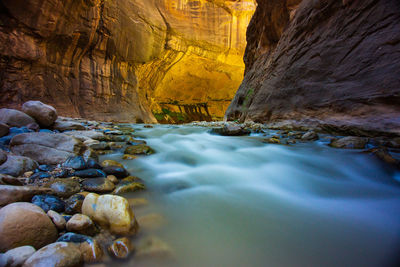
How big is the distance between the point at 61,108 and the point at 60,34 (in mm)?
3341

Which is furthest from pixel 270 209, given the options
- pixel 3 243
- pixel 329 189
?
pixel 3 243

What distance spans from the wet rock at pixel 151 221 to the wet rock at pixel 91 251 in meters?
0.21

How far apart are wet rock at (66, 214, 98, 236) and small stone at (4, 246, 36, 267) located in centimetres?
15

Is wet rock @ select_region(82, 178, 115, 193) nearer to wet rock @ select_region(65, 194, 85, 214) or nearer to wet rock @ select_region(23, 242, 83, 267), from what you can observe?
wet rock @ select_region(65, 194, 85, 214)

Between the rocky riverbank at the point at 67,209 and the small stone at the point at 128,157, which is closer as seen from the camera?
the rocky riverbank at the point at 67,209

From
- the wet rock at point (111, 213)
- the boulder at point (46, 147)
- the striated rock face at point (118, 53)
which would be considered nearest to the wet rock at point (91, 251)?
the wet rock at point (111, 213)

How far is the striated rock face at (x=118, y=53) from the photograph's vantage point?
684 cm

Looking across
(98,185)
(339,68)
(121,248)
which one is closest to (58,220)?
(121,248)

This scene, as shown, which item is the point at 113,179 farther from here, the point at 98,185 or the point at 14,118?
the point at 14,118

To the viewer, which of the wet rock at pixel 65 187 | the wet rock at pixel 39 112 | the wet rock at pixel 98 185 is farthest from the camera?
the wet rock at pixel 39 112

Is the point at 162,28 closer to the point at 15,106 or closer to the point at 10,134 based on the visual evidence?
the point at 15,106

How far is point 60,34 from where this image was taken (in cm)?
780

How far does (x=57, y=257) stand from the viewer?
1.98 feet

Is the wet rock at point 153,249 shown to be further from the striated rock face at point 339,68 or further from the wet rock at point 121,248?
the striated rock face at point 339,68
